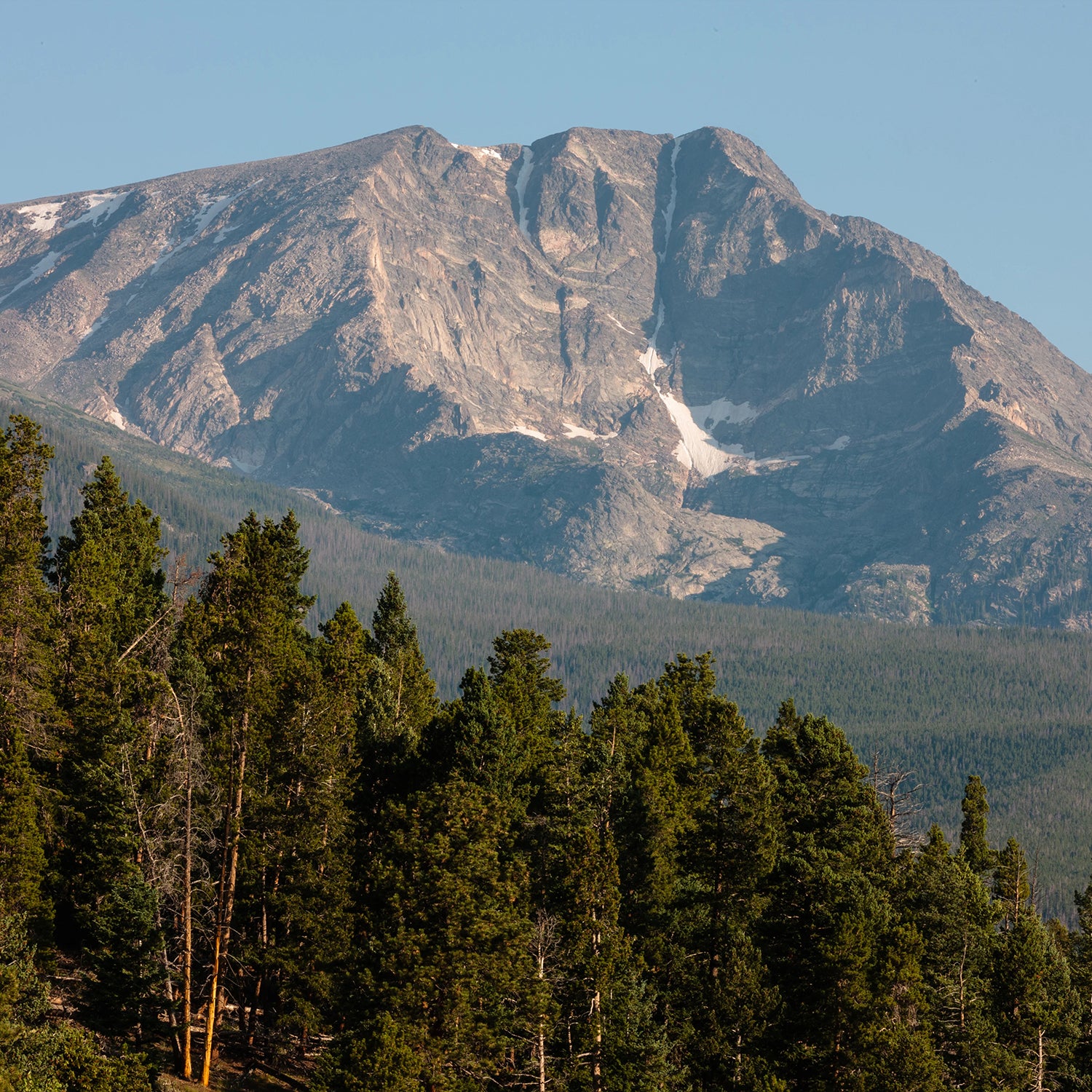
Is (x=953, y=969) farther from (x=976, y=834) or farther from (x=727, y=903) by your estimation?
(x=976, y=834)

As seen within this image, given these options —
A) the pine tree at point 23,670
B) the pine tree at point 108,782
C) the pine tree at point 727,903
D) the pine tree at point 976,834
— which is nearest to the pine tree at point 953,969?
the pine tree at point 727,903

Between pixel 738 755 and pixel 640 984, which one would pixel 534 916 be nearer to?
pixel 640 984

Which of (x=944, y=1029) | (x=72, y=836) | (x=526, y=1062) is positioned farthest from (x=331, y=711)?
(x=944, y=1029)

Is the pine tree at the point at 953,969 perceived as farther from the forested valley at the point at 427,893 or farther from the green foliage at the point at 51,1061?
the green foliage at the point at 51,1061

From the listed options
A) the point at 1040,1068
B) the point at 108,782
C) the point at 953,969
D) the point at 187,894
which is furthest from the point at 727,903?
the point at 108,782

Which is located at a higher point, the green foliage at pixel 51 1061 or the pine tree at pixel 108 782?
the pine tree at pixel 108 782

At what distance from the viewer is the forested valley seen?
50.8 m

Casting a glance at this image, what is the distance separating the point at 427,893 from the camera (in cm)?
5012

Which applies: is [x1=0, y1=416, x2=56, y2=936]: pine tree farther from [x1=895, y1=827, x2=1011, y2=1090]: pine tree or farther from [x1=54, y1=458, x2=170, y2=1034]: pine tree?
[x1=895, y1=827, x2=1011, y2=1090]: pine tree

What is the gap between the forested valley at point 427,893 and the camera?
5081cm

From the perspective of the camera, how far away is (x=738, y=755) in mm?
65125

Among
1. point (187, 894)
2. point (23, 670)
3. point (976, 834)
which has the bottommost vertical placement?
point (187, 894)

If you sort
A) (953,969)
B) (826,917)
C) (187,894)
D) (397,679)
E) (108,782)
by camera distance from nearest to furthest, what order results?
1. (187,894)
2. (108,782)
3. (826,917)
4. (953,969)
5. (397,679)

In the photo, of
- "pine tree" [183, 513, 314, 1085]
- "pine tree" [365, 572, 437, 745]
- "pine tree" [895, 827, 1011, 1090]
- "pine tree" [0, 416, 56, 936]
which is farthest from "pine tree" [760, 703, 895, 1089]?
"pine tree" [0, 416, 56, 936]
